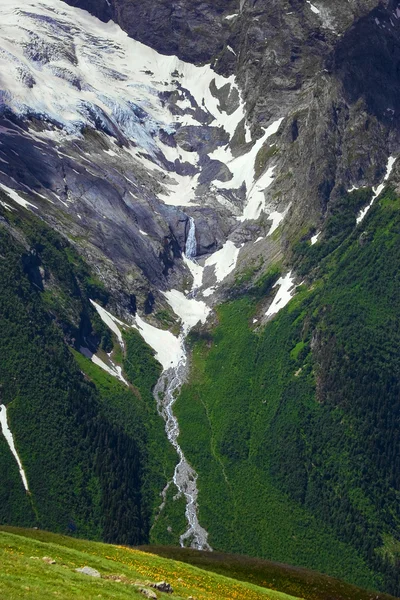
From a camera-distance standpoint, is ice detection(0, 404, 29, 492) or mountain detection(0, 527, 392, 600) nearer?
mountain detection(0, 527, 392, 600)

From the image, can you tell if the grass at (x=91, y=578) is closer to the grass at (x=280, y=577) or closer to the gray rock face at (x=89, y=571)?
the gray rock face at (x=89, y=571)

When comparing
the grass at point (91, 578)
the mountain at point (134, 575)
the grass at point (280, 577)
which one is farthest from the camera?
the grass at point (280, 577)

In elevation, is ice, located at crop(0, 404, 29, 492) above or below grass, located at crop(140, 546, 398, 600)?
above

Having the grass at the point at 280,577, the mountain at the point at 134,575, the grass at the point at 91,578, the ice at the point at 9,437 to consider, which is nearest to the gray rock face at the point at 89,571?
the mountain at the point at 134,575

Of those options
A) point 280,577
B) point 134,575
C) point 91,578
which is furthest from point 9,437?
point 91,578

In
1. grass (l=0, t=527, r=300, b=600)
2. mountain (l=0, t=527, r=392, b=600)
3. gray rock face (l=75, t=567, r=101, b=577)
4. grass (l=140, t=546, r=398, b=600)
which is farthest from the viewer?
grass (l=140, t=546, r=398, b=600)

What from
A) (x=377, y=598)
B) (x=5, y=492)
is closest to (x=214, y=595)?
(x=377, y=598)

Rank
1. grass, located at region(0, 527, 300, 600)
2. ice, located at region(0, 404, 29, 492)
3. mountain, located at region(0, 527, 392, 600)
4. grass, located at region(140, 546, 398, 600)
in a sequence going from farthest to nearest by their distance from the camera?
1. ice, located at region(0, 404, 29, 492)
2. grass, located at region(140, 546, 398, 600)
3. mountain, located at region(0, 527, 392, 600)
4. grass, located at region(0, 527, 300, 600)

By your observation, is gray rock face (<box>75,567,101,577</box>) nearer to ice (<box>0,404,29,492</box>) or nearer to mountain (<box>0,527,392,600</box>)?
mountain (<box>0,527,392,600</box>)

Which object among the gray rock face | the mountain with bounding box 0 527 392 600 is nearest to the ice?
the mountain with bounding box 0 527 392 600
